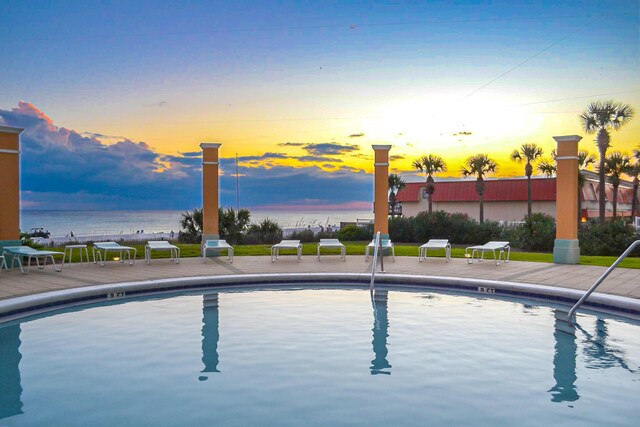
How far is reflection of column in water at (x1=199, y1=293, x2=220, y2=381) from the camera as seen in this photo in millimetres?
5013

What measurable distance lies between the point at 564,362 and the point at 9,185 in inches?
426

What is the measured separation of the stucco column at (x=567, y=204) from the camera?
1159 centimetres

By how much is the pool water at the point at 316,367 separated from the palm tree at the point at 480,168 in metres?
26.7

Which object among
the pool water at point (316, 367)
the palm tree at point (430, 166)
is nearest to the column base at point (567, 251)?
the pool water at point (316, 367)

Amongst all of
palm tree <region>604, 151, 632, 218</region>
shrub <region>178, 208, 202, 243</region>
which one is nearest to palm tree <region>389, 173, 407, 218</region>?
palm tree <region>604, 151, 632, 218</region>

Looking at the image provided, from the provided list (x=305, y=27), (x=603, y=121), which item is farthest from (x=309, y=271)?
(x=603, y=121)

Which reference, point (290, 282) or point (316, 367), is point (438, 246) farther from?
point (316, 367)

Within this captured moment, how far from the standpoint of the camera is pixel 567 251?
11594mm

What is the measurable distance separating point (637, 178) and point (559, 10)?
31.0m

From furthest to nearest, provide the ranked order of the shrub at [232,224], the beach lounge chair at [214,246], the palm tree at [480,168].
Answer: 1. the palm tree at [480,168]
2. the shrub at [232,224]
3. the beach lounge chair at [214,246]

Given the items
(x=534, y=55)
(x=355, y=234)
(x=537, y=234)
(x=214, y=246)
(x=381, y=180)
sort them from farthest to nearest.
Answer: (x=355, y=234) < (x=537, y=234) < (x=534, y=55) < (x=381, y=180) < (x=214, y=246)

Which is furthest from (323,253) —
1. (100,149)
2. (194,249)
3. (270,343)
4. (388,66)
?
(100,149)

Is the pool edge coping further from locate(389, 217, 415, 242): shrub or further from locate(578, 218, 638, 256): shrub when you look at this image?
locate(389, 217, 415, 242): shrub

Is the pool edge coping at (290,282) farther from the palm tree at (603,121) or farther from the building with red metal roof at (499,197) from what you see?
the building with red metal roof at (499,197)
